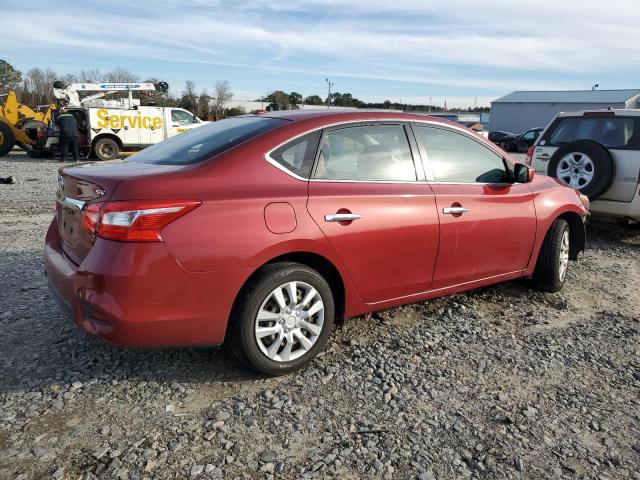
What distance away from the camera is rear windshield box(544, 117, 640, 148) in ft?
22.0

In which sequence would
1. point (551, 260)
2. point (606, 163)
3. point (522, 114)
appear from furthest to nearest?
1. point (522, 114)
2. point (606, 163)
3. point (551, 260)

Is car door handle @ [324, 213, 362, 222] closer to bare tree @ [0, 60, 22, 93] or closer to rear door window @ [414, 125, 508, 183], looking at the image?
rear door window @ [414, 125, 508, 183]

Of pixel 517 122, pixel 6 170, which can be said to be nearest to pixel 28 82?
pixel 6 170

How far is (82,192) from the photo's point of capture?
2965 mm

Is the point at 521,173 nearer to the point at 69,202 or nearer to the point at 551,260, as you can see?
the point at 551,260

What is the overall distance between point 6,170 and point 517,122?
5540 cm

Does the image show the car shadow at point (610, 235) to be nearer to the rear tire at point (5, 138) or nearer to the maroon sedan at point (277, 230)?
the maroon sedan at point (277, 230)

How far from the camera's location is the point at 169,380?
3.20 m

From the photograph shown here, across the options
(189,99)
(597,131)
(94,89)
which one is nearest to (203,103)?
(189,99)

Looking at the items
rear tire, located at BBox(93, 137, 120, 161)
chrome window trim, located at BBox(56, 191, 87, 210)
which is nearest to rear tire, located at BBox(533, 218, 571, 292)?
chrome window trim, located at BBox(56, 191, 87, 210)

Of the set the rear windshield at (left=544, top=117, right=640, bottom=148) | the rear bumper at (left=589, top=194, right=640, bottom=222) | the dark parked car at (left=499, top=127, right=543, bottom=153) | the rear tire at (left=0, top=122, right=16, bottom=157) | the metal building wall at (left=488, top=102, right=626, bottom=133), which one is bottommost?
the rear bumper at (left=589, top=194, right=640, bottom=222)

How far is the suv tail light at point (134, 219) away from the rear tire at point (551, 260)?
11.4ft

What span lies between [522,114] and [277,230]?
2435 inches

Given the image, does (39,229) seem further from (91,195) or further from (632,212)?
(632,212)
